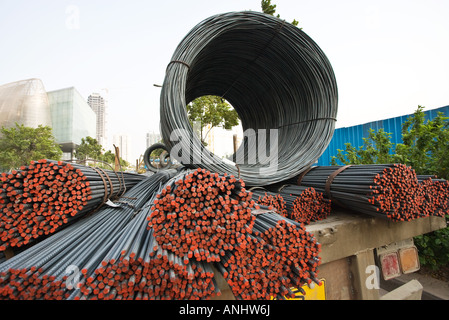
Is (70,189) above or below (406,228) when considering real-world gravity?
above

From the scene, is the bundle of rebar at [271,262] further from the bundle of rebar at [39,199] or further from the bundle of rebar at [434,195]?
the bundle of rebar at [434,195]

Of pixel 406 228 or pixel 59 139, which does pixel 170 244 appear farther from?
pixel 59 139

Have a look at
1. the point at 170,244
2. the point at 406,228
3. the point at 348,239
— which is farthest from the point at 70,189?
the point at 406,228

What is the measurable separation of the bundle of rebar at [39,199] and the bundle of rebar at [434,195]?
225 centimetres

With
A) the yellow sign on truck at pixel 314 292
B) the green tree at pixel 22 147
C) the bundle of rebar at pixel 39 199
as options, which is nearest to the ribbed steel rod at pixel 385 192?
the yellow sign on truck at pixel 314 292

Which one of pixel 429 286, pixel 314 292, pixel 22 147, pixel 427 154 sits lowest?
pixel 429 286

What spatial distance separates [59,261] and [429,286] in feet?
13.5

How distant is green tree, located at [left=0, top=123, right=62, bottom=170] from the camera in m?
16.1

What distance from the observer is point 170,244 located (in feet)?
3.08

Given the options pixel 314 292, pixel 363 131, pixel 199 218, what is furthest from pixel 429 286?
pixel 363 131

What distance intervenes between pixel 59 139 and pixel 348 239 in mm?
48382

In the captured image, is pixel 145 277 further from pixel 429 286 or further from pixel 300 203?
pixel 429 286

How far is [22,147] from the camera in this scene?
55.2 feet

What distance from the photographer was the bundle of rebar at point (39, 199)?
1.09 metres
